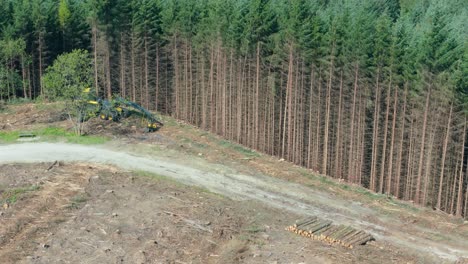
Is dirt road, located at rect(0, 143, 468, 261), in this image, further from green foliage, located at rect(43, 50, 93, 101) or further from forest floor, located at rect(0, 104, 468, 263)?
green foliage, located at rect(43, 50, 93, 101)

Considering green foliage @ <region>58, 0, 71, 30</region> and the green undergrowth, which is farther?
green foliage @ <region>58, 0, 71, 30</region>

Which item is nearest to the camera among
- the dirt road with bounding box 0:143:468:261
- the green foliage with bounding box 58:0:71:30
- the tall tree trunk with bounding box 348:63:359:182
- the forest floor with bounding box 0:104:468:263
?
the forest floor with bounding box 0:104:468:263

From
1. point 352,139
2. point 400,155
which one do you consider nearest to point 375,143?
point 352,139

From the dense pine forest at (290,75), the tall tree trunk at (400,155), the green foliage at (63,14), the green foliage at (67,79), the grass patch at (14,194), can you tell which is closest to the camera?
the grass patch at (14,194)

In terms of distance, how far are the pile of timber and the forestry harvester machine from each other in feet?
65.7

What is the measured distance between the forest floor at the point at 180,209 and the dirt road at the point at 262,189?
7 cm

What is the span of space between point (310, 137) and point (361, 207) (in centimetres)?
1616

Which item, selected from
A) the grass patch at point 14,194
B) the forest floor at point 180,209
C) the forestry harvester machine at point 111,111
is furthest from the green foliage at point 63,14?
the grass patch at point 14,194

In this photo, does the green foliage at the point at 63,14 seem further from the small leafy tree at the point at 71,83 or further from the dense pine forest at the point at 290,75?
the small leafy tree at the point at 71,83

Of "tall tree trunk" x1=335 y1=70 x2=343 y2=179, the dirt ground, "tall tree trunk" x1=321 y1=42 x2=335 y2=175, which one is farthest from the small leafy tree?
"tall tree trunk" x1=335 y1=70 x2=343 y2=179

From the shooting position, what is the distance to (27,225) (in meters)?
27.1

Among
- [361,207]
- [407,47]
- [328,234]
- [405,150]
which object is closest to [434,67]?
[407,47]

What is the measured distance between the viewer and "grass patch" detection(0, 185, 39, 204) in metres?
29.8

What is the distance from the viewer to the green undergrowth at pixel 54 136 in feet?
136
